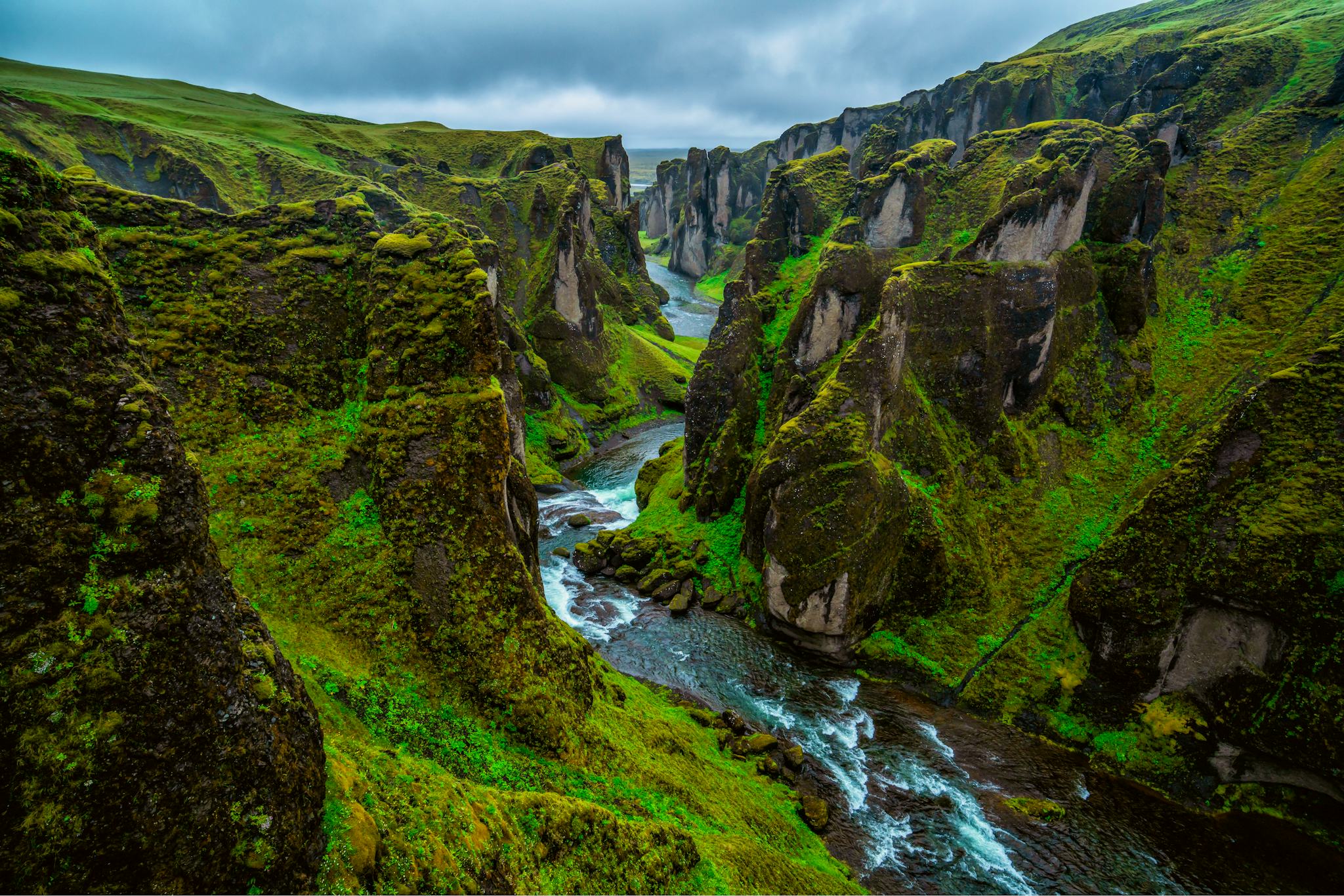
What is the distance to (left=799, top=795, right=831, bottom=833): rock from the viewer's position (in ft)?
65.5

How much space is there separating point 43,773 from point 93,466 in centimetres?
→ 352

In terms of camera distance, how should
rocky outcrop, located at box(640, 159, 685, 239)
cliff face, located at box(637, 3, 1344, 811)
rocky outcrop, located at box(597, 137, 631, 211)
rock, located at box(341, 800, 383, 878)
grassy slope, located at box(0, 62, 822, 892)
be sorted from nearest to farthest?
1. rock, located at box(341, 800, 383, 878)
2. grassy slope, located at box(0, 62, 822, 892)
3. cliff face, located at box(637, 3, 1344, 811)
4. rocky outcrop, located at box(597, 137, 631, 211)
5. rocky outcrop, located at box(640, 159, 685, 239)

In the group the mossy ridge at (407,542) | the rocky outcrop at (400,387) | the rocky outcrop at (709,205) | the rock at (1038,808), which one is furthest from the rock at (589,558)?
the rocky outcrop at (709,205)

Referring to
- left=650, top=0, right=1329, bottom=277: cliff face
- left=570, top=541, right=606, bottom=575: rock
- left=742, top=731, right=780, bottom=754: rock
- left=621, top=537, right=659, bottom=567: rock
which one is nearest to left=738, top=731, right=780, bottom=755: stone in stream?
left=742, top=731, right=780, bottom=754: rock

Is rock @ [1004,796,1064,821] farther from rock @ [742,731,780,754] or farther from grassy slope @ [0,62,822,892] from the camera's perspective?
Result: rock @ [742,731,780,754]

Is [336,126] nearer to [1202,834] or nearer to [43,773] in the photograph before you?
[43,773]

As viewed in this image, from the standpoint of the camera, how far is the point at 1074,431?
3447cm

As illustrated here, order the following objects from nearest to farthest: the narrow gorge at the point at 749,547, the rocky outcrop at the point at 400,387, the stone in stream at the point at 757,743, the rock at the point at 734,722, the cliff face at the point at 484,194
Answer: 1. the narrow gorge at the point at 749,547
2. the rocky outcrop at the point at 400,387
3. the stone in stream at the point at 757,743
4. the rock at the point at 734,722
5. the cliff face at the point at 484,194

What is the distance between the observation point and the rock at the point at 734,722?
77.8 ft

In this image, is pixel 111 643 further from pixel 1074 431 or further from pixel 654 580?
pixel 1074 431

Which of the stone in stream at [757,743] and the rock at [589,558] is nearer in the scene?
the stone in stream at [757,743]

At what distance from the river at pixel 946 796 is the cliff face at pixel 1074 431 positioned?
1431 mm

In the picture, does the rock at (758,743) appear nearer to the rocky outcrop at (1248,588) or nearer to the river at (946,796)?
the river at (946,796)

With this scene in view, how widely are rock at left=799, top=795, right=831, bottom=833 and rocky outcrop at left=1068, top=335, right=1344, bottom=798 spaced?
13.4 m
